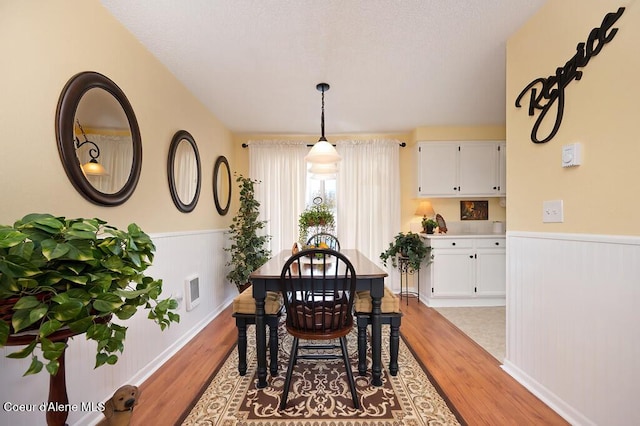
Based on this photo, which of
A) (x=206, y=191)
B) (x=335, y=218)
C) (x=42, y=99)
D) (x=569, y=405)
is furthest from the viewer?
(x=335, y=218)

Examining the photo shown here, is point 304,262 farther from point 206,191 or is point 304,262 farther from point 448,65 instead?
A: point 448,65

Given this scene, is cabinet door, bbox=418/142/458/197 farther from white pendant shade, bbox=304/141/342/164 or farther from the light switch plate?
the light switch plate

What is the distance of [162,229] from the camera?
238cm

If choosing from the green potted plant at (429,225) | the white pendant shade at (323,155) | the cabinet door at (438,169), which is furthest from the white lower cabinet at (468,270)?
the white pendant shade at (323,155)

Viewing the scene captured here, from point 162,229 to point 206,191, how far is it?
105cm

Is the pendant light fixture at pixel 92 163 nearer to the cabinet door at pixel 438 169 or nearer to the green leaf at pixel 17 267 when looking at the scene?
the green leaf at pixel 17 267

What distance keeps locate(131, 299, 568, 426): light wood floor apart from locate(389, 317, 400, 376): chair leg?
287 mm

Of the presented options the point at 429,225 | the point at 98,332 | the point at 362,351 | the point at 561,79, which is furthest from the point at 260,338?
the point at 429,225

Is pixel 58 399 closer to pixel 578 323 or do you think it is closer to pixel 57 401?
pixel 57 401

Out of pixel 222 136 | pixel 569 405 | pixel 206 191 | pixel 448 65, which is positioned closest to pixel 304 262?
pixel 206 191

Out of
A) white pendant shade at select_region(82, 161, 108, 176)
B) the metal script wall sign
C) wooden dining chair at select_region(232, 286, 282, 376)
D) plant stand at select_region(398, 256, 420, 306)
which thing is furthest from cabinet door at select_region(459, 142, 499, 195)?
white pendant shade at select_region(82, 161, 108, 176)

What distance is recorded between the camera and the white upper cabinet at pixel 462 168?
4.01 meters

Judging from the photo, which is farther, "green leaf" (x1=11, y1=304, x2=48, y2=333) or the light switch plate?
the light switch plate

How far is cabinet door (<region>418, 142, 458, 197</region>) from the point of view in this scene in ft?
13.2
